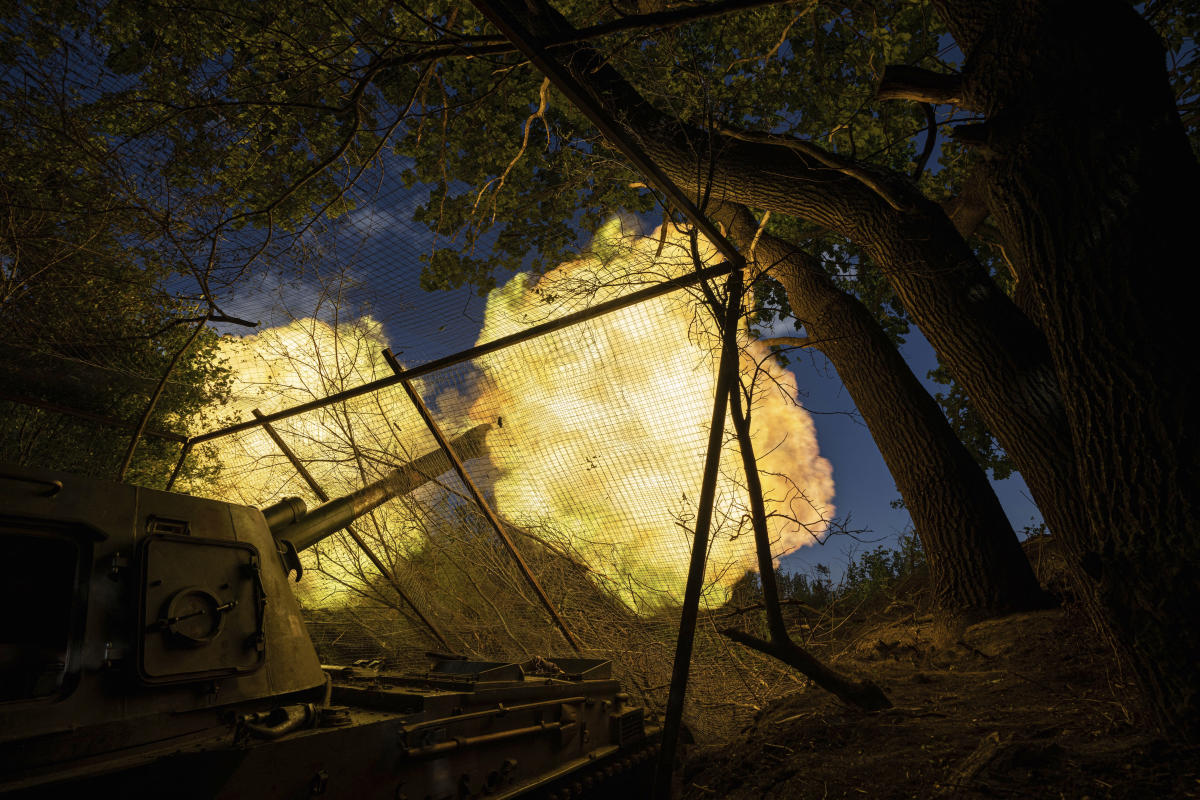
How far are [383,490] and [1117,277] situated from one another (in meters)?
5.44

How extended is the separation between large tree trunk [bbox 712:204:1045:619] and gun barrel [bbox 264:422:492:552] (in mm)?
3129

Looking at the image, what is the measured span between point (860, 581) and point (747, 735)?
4159 millimetres

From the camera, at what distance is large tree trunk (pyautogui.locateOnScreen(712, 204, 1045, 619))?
15.7 feet

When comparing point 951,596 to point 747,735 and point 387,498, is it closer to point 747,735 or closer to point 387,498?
point 747,735

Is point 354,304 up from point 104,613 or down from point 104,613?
up

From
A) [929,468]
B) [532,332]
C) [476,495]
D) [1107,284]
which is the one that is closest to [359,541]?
[476,495]

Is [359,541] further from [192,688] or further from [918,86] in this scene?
[918,86]

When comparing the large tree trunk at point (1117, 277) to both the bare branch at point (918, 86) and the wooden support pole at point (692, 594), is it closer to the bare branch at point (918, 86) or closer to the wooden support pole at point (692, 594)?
the bare branch at point (918, 86)

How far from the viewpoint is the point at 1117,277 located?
2.51 metres

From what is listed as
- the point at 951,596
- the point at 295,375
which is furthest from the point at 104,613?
the point at 951,596

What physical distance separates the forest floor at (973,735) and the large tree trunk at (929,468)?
0.31 m

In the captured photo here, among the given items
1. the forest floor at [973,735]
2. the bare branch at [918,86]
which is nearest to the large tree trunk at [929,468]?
the forest floor at [973,735]

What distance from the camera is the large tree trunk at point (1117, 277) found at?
7.69ft

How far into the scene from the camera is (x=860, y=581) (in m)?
7.65
